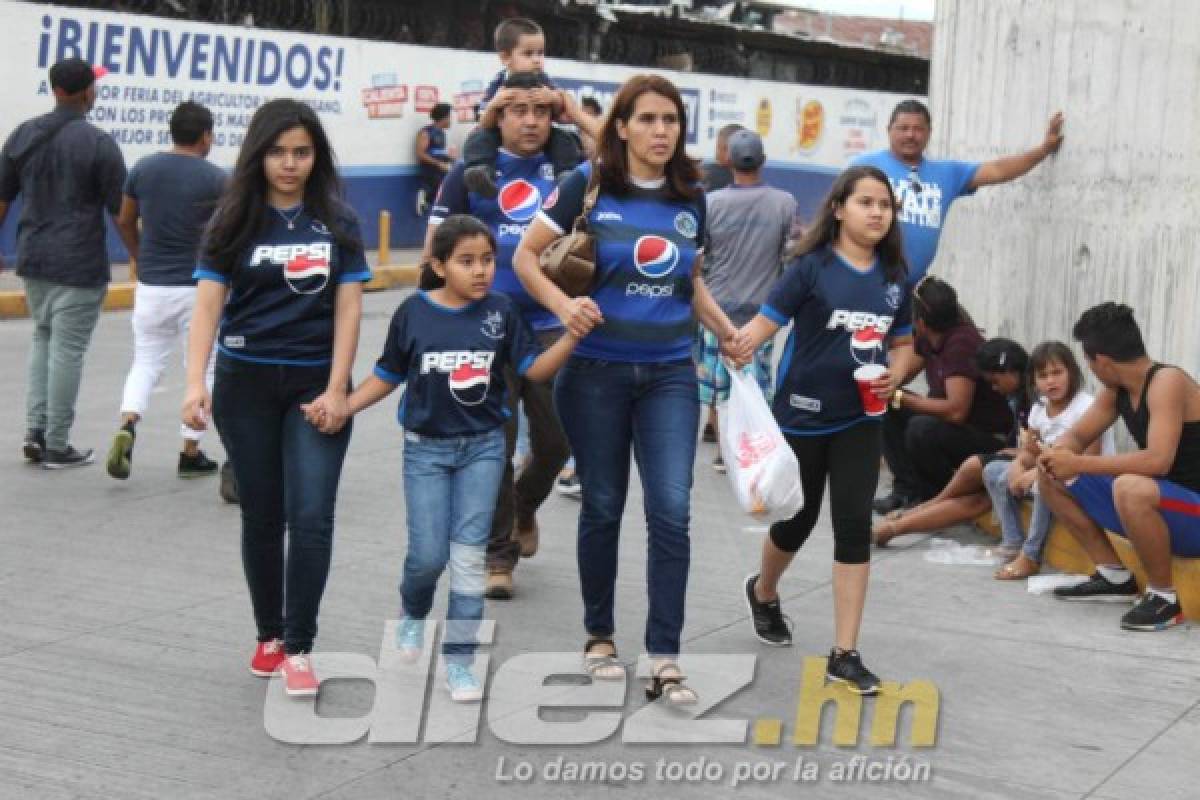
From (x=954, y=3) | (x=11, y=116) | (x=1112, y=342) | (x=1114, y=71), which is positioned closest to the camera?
(x=1112, y=342)

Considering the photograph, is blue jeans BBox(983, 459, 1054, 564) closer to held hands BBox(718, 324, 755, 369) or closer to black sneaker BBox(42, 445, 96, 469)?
held hands BBox(718, 324, 755, 369)

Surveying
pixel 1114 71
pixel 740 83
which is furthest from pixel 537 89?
pixel 740 83

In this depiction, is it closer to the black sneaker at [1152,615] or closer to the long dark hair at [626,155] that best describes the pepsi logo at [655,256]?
the long dark hair at [626,155]

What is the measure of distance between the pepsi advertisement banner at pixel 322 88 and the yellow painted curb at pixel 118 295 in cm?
140

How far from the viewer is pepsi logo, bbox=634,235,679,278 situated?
5.79 meters

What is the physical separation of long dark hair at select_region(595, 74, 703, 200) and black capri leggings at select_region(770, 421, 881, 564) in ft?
3.11

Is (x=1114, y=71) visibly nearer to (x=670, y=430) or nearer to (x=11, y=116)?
(x=670, y=430)

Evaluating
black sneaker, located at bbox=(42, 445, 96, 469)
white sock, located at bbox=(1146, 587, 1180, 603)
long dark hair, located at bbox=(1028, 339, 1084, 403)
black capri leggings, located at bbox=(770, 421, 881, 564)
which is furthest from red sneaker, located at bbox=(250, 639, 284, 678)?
black sneaker, located at bbox=(42, 445, 96, 469)

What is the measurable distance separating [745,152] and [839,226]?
392 cm

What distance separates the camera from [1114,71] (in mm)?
8586

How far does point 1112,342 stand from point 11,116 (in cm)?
1379

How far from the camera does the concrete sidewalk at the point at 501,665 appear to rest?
17.1ft

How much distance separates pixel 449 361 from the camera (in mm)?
5844

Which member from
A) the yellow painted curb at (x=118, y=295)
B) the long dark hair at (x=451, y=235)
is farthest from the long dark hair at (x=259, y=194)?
the yellow painted curb at (x=118, y=295)
